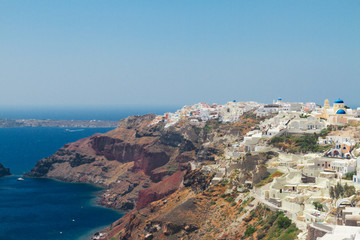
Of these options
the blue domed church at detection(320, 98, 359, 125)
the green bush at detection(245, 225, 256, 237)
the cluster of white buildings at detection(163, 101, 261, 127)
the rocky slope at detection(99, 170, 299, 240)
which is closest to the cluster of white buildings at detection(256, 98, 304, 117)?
the cluster of white buildings at detection(163, 101, 261, 127)

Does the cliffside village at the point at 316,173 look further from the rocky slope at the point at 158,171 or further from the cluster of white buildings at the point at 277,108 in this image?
the cluster of white buildings at the point at 277,108

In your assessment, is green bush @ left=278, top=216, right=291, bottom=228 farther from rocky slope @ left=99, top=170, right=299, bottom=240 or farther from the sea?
the sea

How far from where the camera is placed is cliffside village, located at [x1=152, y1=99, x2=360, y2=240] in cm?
3067

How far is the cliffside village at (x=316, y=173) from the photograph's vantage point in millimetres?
30672

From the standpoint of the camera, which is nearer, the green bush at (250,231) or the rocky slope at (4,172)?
the green bush at (250,231)

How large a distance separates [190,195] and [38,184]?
228 ft

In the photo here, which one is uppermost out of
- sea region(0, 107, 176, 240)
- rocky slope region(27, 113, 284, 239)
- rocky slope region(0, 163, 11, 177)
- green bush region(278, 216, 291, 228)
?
green bush region(278, 216, 291, 228)

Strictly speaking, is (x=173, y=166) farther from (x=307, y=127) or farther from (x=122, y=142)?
(x=307, y=127)

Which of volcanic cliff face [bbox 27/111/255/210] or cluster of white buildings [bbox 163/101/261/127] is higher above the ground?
cluster of white buildings [bbox 163/101/261/127]

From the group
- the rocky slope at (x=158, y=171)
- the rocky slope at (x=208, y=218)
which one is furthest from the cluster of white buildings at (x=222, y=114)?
the rocky slope at (x=208, y=218)

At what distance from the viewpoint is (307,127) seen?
66.4 m

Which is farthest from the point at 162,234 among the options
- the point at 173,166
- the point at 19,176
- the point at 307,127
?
the point at 19,176

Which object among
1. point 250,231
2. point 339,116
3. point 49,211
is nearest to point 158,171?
point 49,211

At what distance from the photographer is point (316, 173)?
44.6 metres
